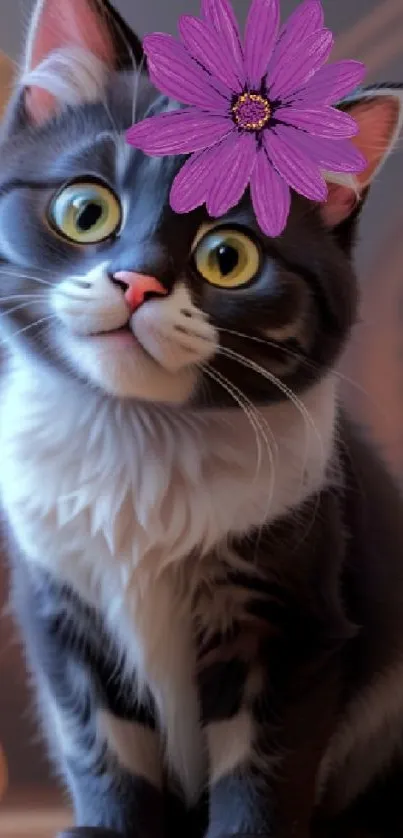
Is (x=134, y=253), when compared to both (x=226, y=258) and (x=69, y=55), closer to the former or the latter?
(x=226, y=258)

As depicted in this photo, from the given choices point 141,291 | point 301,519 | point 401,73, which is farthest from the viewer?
point 401,73

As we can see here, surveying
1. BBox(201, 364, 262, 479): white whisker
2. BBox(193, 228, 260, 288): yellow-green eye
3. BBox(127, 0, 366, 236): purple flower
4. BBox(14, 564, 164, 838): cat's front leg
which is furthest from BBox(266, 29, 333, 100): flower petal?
BBox(14, 564, 164, 838): cat's front leg

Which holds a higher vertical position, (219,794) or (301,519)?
(301,519)

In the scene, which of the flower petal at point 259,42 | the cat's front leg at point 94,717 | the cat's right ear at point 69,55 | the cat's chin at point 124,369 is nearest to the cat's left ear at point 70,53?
the cat's right ear at point 69,55

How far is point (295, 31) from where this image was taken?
0.76 m

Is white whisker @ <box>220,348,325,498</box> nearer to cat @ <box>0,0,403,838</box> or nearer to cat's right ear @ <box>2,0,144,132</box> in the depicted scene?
cat @ <box>0,0,403,838</box>

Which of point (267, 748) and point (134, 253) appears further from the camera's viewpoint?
point (267, 748)

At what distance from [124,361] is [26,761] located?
1.85 feet

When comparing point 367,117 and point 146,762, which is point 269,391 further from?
point 146,762

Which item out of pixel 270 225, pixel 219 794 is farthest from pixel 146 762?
pixel 270 225

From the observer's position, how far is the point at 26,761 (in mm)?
1076

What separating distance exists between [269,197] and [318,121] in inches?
2.8

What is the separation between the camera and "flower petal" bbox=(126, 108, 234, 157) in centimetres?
73

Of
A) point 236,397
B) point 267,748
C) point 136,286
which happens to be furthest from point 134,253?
point 267,748
